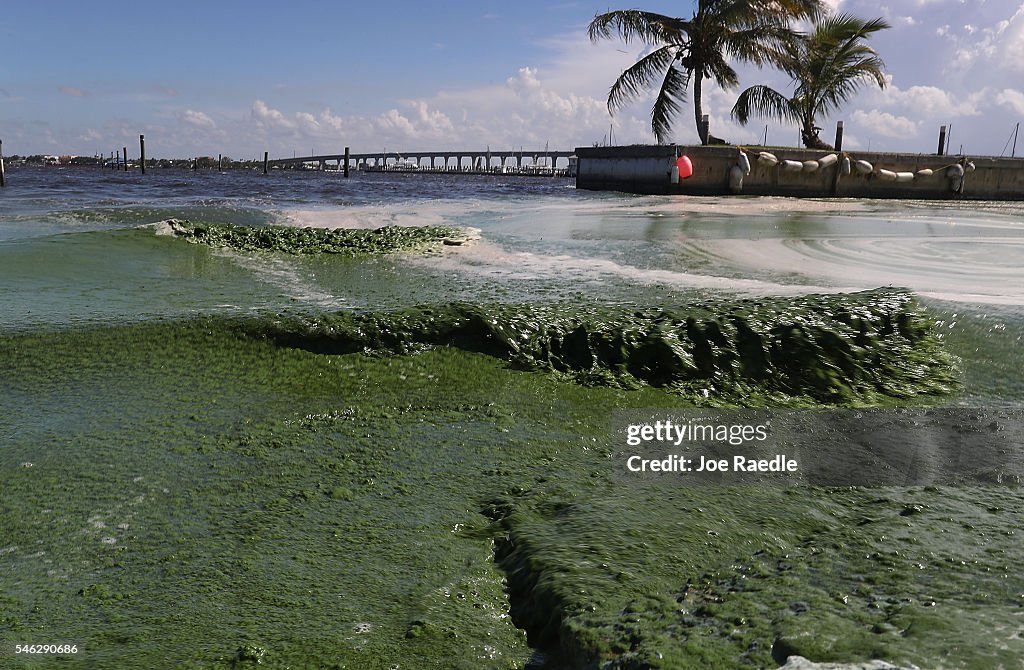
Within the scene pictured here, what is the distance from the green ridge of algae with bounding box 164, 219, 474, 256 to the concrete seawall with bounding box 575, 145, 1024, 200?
12.0m

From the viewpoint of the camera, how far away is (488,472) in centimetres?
325

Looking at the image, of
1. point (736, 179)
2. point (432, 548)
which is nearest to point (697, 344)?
point (432, 548)

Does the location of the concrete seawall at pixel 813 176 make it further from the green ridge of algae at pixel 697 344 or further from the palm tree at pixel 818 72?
the green ridge of algae at pixel 697 344

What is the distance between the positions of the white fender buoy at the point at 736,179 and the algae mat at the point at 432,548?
16.8 metres

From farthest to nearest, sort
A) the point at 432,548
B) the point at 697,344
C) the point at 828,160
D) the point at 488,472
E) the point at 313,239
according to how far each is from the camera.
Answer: the point at 828,160 → the point at 313,239 → the point at 697,344 → the point at 488,472 → the point at 432,548

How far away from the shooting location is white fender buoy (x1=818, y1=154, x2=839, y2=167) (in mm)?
20172

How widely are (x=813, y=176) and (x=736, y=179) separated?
2.42 meters

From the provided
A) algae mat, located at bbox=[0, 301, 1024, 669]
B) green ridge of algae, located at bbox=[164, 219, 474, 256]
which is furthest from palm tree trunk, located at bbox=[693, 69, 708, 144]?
algae mat, located at bbox=[0, 301, 1024, 669]

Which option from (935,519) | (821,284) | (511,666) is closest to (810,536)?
(935,519)

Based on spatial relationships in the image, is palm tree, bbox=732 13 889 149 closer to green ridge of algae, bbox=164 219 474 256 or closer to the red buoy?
the red buoy

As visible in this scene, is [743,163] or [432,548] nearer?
[432,548]

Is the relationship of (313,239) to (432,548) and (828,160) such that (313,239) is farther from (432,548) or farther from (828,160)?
(828,160)

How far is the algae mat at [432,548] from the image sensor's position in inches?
80.0

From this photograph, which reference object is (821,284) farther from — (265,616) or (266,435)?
(265,616)
